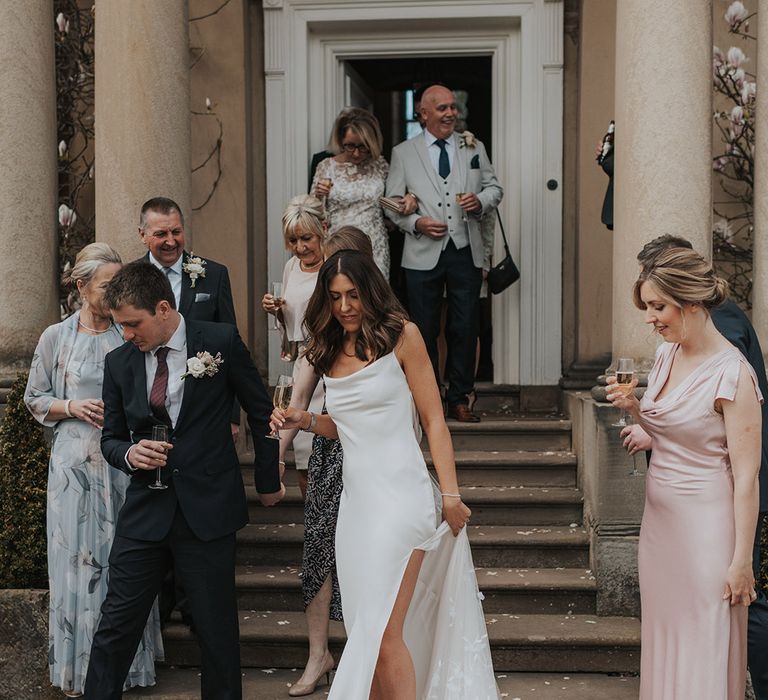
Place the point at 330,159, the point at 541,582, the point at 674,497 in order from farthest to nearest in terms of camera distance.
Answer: the point at 330,159, the point at 541,582, the point at 674,497

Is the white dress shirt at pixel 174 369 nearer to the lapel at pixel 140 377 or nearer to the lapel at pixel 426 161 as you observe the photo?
the lapel at pixel 140 377

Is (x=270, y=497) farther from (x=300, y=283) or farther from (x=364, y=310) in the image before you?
(x=300, y=283)

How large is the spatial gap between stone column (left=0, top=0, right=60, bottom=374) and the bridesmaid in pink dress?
3764 mm

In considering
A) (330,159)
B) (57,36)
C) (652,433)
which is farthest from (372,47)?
(652,433)

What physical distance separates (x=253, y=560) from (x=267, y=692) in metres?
1.18

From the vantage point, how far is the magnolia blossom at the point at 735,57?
7.66 meters

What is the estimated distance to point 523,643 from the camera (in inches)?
229

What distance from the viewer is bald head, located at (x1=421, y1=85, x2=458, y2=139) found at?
7.59 metres

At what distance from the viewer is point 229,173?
8328 millimetres

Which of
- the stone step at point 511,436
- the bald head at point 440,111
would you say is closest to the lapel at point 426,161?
the bald head at point 440,111

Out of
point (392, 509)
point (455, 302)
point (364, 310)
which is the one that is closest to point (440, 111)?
point (455, 302)

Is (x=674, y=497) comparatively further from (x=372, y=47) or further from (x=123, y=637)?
(x=372, y=47)

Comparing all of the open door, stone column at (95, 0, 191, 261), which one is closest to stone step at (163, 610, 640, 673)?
stone column at (95, 0, 191, 261)

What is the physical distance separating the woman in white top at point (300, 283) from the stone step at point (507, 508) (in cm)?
106
